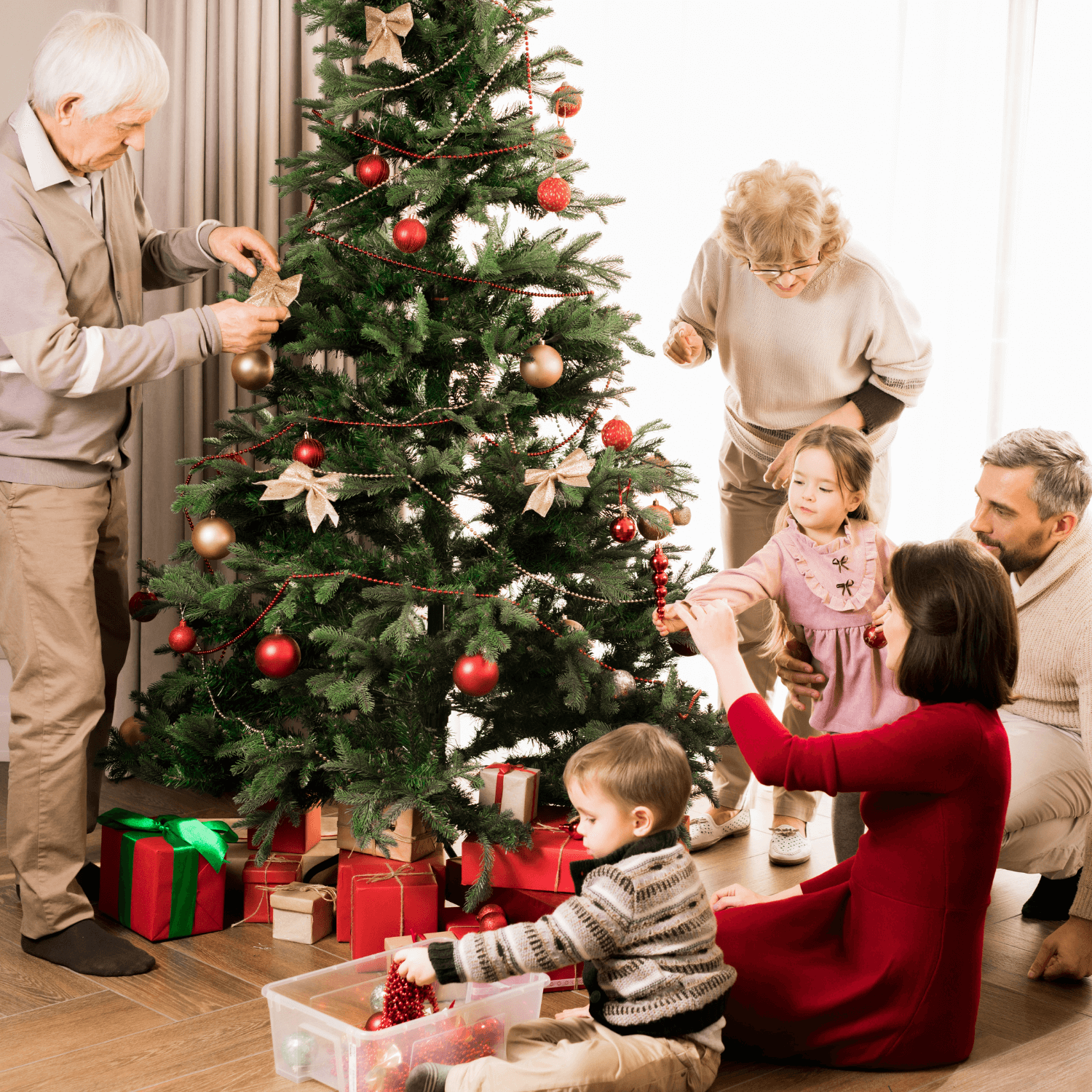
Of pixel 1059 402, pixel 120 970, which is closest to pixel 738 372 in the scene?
pixel 1059 402

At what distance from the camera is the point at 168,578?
7.30ft

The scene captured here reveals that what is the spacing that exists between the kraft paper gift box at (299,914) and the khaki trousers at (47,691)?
1.11 feet

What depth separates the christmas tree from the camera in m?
2.07

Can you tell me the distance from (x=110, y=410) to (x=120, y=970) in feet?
3.27

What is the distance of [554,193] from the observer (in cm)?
207

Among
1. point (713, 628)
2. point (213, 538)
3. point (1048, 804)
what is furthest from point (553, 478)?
point (1048, 804)

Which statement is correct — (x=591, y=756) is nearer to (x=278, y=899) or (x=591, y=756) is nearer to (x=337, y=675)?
(x=337, y=675)

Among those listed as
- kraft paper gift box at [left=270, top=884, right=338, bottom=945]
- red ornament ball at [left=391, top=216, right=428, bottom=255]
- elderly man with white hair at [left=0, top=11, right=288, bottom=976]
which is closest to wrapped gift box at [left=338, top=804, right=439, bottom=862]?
kraft paper gift box at [left=270, top=884, right=338, bottom=945]

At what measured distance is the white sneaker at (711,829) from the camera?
2.78 metres

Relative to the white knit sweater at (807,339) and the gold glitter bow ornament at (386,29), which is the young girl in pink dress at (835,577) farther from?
the gold glitter bow ornament at (386,29)

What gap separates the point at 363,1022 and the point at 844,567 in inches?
43.9

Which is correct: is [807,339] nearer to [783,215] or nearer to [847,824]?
[783,215]

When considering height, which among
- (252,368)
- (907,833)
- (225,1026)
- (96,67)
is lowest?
(225,1026)

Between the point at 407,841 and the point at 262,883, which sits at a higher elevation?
the point at 407,841
